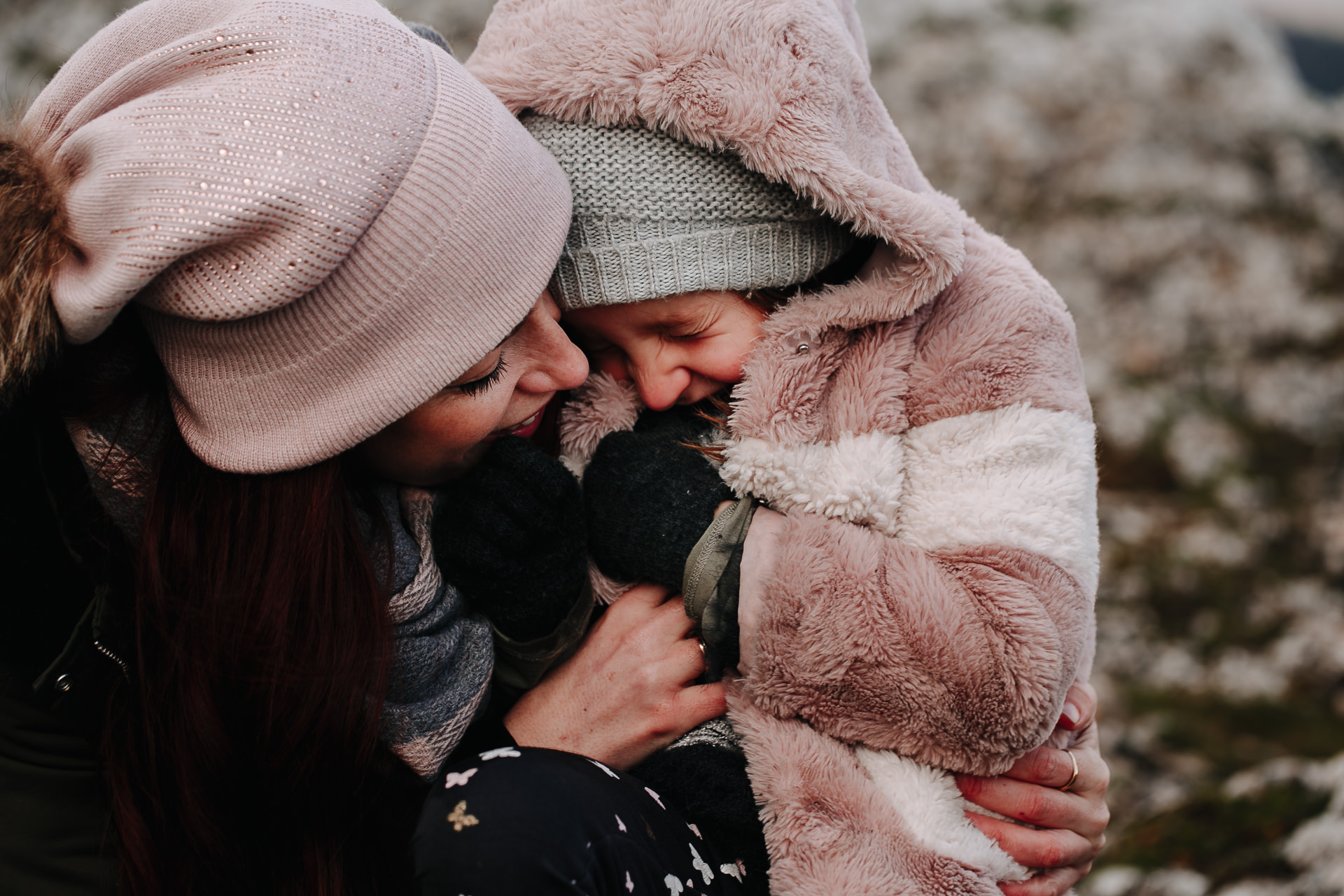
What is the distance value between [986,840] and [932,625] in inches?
14.4

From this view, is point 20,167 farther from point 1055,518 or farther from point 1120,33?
point 1120,33

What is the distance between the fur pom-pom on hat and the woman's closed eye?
0.48 meters

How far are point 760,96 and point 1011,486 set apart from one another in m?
0.67

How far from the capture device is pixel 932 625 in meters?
1.16

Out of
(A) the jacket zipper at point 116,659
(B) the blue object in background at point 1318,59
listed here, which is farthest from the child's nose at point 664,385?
(B) the blue object in background at point 1318,59

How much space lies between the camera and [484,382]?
1.22 metres

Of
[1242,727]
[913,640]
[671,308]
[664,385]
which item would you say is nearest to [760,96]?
[671,308]

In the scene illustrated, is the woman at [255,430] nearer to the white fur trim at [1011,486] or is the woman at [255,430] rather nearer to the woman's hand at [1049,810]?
the woman's hand at [1049,810]

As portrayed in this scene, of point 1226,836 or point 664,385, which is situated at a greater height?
point 664,385

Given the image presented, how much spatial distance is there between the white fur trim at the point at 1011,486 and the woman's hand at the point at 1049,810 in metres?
0.32

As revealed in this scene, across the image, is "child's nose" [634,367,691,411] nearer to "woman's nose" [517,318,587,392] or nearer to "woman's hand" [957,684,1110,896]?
"woman's nose" [517,318,587,392]

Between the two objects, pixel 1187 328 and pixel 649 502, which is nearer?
pixel 649 502

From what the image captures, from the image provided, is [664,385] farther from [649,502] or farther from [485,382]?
[485,382]

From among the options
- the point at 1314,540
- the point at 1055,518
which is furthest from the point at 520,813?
the point at 1314,540
